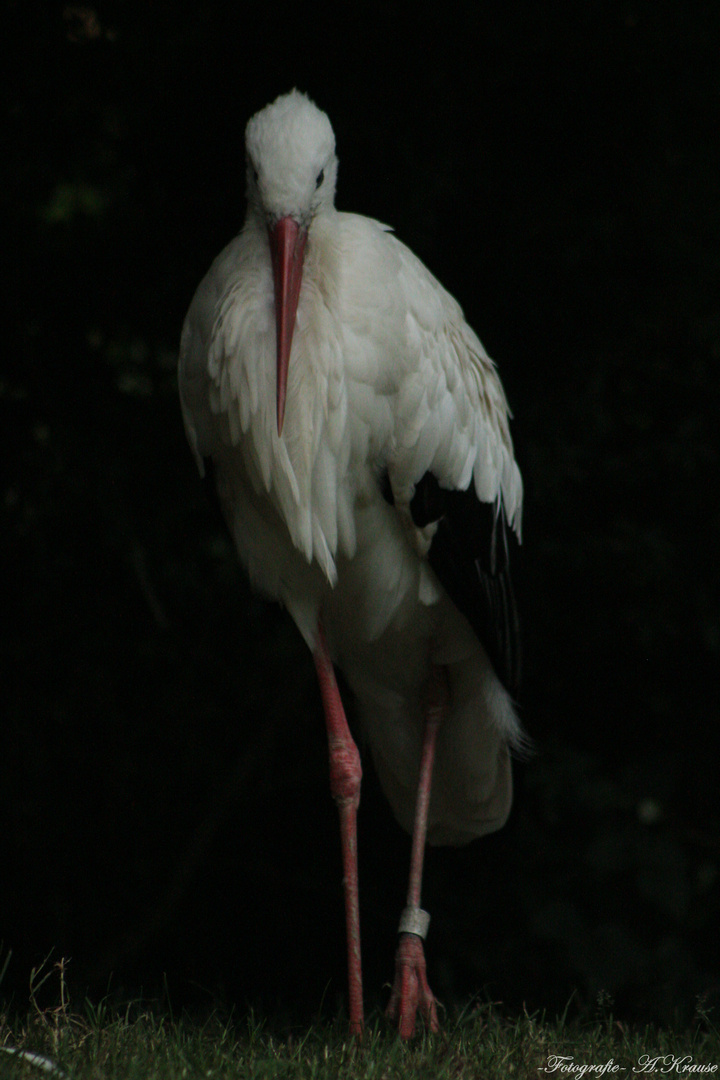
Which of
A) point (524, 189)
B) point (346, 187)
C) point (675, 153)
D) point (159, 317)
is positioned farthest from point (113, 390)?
point (675, 153)

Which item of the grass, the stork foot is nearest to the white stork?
the stork foot

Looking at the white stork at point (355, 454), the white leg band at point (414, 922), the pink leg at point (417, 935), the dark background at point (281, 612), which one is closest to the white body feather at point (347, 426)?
the white stork at point (355, 454)

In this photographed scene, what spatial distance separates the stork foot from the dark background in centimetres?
51

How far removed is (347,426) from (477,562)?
1.28 feet

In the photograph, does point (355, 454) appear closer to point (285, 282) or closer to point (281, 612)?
point (285, 282)

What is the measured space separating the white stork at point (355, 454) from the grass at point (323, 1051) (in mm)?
184

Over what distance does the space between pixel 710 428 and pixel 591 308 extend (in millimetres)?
357

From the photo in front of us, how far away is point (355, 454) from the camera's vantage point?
6.24ft

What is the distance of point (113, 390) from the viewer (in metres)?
2.76

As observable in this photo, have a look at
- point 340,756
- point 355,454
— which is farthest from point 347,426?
point 340,756

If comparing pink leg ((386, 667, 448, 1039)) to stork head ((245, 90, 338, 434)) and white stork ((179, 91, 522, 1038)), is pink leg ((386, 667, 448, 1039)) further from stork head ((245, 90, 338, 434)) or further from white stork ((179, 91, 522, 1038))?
stork head ((245, 90, 338, 434))

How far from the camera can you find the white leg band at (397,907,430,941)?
2.14m

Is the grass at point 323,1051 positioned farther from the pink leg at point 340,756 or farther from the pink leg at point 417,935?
the pink leg at point 340,756

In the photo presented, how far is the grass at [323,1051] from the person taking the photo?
4.87 ft
